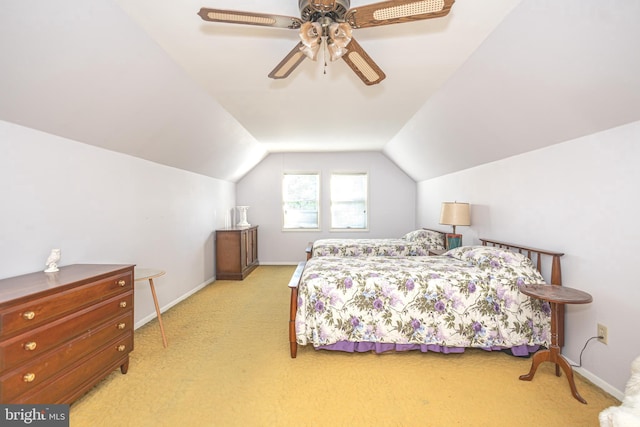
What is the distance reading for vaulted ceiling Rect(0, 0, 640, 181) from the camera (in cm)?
165

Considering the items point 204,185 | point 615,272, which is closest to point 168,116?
point 204,185

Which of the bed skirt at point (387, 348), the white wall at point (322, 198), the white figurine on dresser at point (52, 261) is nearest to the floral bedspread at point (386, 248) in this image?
the white wall at point (322, 198)

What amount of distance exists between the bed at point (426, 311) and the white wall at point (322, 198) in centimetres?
382

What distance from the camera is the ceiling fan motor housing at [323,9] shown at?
1.53 m

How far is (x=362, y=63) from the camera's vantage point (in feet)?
6.44

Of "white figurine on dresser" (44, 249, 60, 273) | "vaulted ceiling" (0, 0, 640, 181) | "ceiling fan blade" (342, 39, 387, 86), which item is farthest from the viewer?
"white figurine on dresser" (44, 249, 60, 273)

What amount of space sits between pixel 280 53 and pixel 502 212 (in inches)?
110

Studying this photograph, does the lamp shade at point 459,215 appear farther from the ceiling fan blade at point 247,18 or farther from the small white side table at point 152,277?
the small white side table at point 152,277

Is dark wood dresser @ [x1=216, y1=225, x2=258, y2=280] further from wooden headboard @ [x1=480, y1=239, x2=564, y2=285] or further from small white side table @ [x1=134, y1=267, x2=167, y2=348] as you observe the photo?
wooden headboard @ [x1=480, y1=239, x2=564, y2=285]

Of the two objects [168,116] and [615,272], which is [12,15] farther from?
[615,272]

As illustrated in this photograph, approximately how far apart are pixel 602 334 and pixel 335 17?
9.22ft

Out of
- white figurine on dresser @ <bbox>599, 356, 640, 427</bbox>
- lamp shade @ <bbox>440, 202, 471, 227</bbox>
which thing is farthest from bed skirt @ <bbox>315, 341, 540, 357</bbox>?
lamp shade @ <bbox>440, 202, 471, 227</bbox>

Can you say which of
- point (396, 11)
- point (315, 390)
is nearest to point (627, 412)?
point (315, 390)

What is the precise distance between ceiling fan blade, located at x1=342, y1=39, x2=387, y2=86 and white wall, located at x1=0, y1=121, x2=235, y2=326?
2.28 meters
